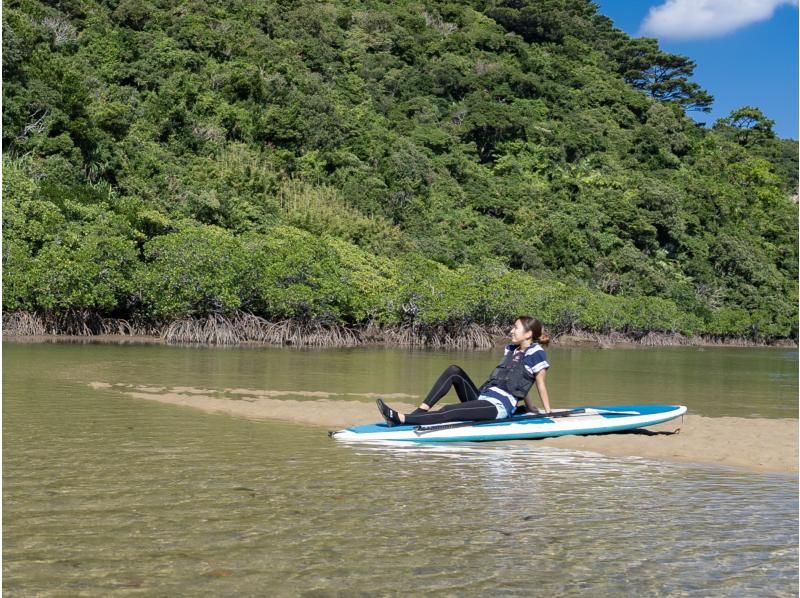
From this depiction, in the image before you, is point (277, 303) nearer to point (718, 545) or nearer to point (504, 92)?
point (718, 545)

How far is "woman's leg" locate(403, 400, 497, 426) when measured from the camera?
990 centimetres

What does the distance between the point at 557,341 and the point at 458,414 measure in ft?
126

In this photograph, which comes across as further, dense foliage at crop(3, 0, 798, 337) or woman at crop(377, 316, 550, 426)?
dense foliage at crop(3, 0, 798, 337)

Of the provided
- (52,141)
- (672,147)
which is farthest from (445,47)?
(52,141)

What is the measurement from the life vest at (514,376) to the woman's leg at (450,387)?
1.10 ft

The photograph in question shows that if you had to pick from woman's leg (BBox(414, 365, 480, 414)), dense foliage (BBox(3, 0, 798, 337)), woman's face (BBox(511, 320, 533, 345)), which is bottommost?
woman's leg (BBox(414, 365, 480, 414))

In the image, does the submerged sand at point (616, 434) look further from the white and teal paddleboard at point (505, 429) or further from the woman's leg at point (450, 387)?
the woman's leg at point (450, 387)

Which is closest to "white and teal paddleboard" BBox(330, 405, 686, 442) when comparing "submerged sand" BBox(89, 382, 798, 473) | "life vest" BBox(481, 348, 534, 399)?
"submerged sand" BBox(89, 382, 798, 473)

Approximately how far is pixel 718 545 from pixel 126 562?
364 centimetres

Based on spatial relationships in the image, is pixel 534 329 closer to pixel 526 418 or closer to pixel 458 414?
pixel 526 418

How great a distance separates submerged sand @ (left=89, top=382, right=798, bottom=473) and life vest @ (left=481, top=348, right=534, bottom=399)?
58cm

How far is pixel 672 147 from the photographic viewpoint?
7906 cm

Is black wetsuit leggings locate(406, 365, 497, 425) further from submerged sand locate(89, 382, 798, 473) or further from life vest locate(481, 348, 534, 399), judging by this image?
submerged sand locate(89, 382, 798, 473)

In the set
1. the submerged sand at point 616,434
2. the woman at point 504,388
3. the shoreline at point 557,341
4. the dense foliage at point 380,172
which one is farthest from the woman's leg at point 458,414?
the dense foliage at point 380,172
